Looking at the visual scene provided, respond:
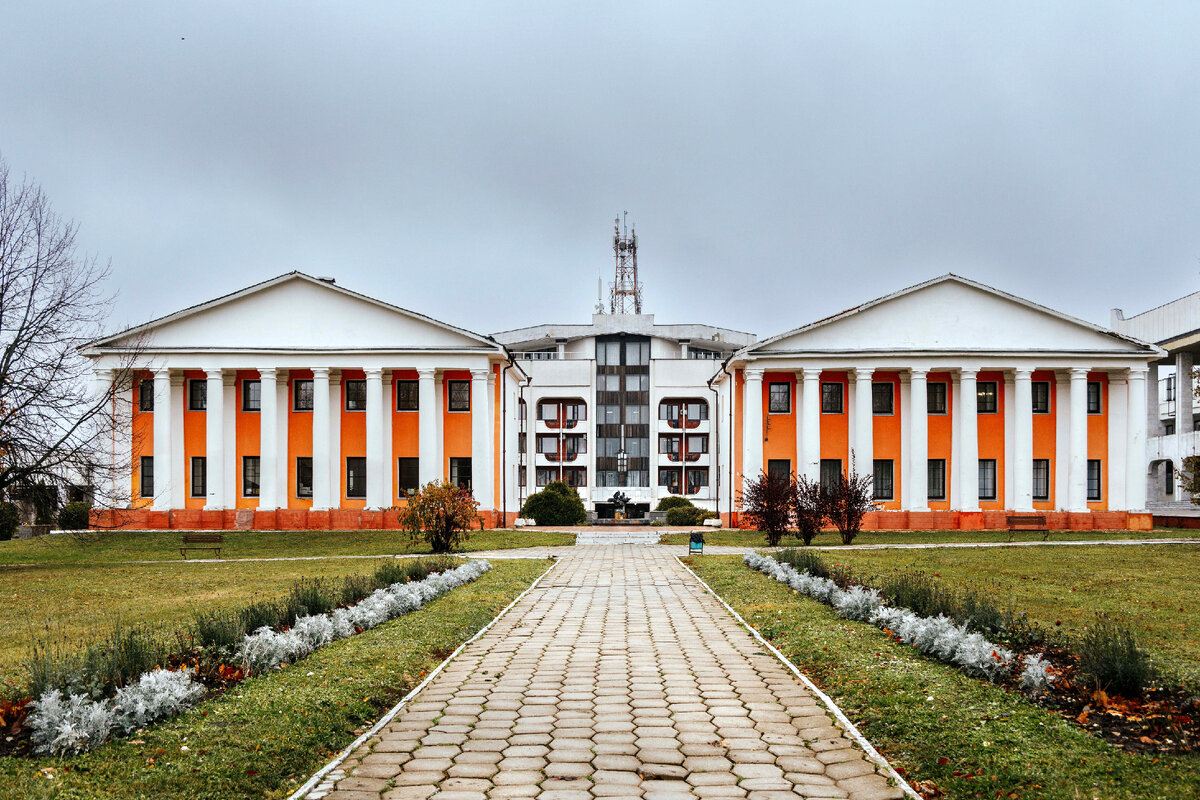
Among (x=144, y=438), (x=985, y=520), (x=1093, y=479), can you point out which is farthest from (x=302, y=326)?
(x=1093, y=479)

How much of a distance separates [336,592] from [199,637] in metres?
4.08

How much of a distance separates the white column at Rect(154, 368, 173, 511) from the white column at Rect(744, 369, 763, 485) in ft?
81.1

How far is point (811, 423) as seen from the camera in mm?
40219

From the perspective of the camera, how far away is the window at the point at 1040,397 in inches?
1671

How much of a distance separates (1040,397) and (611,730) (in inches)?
1601

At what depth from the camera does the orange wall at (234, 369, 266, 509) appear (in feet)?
141

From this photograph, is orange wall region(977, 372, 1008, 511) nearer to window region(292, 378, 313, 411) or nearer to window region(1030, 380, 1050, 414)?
window region(1030, 380, 1050, 414)

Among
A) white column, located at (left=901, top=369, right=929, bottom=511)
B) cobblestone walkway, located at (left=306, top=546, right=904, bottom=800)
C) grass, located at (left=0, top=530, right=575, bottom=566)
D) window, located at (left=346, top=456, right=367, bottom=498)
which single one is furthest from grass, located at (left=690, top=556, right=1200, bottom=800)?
window, located at (left=346, top=456, right=367, bottom=498)

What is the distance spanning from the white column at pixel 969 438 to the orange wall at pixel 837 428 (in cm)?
470

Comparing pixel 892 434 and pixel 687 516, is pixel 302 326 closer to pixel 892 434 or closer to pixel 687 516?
pixel 687 516

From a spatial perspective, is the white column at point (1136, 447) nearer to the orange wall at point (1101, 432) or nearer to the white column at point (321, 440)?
the orange wall at point (1101, 432)

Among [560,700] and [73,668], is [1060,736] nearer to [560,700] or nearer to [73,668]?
[560,700]

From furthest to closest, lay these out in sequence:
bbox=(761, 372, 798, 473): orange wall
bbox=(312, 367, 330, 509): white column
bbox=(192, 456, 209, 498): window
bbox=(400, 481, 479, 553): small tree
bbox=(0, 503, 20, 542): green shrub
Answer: bbox=(192, 456, 209, 498): window < bbox=(761, 372, 798, 473): orange wall < bbox=(312, 367, 330, 509): white column < bbox=(0, 503, 20, 542): green shrub < bbox=(400, 481, 479, 553): small tree

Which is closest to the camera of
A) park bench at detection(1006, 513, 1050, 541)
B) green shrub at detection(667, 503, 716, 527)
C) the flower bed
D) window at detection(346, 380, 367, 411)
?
the flower bed
